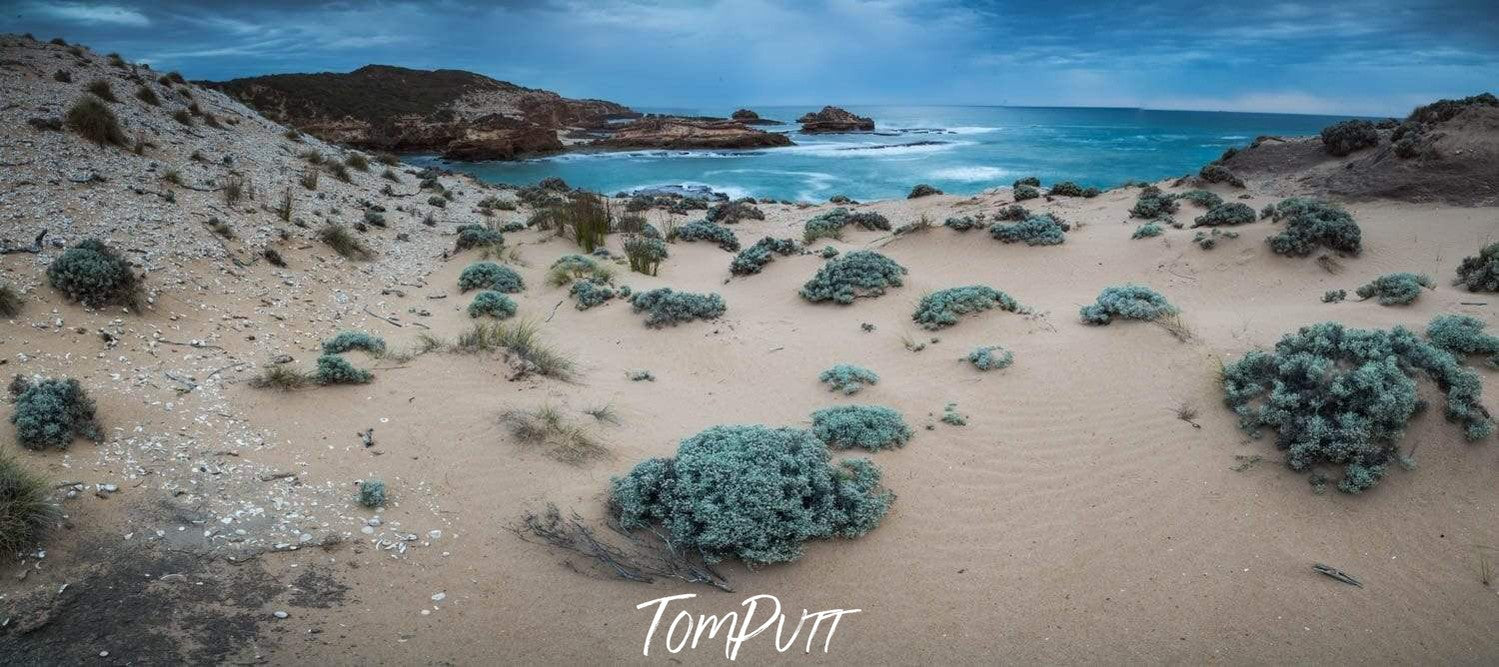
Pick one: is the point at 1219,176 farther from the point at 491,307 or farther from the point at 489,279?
the point at 491,307

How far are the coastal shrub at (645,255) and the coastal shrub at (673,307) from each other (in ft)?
8.23

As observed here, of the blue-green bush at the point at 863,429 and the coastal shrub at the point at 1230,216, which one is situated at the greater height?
the coastal shrub at the point at 1230,216

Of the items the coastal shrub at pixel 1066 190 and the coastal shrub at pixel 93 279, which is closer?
the coastal shrub at pixel 93 279

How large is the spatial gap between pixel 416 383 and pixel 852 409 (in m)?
4.38

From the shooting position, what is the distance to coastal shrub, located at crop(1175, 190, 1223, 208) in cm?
1494

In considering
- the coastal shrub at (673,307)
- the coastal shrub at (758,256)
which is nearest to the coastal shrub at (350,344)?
the coastal shrub at (673,307)

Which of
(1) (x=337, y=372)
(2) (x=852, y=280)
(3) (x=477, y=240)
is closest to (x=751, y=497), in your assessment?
(1) (x=337, y=372)

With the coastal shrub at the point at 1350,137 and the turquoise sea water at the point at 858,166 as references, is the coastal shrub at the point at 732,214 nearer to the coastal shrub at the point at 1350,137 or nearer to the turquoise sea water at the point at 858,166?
the turquoise sea water at the point at 858,166

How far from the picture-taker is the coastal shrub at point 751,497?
4684mm

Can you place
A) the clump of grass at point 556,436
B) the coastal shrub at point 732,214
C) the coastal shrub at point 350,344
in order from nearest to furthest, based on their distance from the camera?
the clump of grass at point 556,436, the coastal shrub at point 350,344, the coastal shrub at point 732,214

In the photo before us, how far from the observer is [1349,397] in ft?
17.3

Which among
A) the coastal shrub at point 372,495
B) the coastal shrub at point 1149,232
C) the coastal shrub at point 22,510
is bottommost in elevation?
the coastal shrub at point 372,495

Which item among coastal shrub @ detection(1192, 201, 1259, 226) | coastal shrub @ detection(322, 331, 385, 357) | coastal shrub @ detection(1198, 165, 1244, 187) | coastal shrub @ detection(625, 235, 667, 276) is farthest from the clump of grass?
coastal shrub @ detection(1198, 165, 1244, 187)

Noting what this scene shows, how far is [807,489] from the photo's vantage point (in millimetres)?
5004
